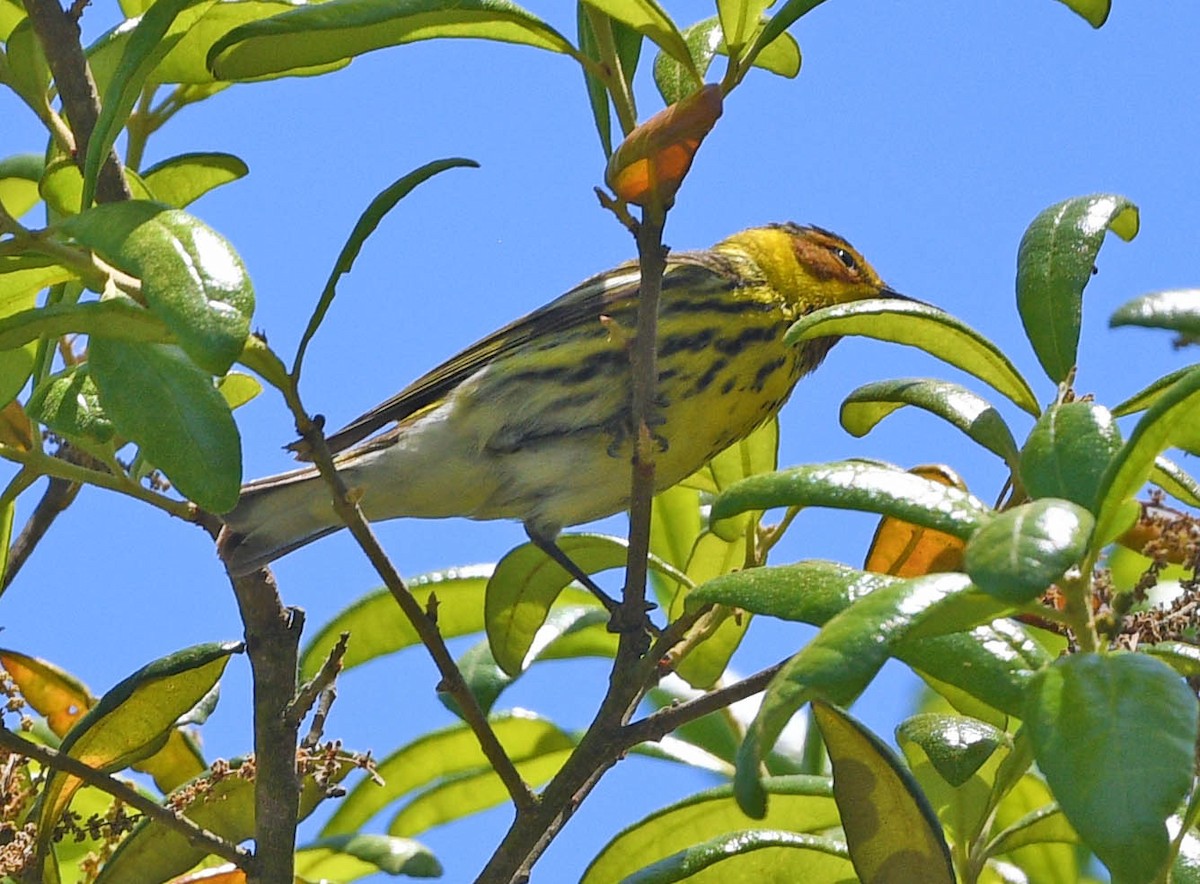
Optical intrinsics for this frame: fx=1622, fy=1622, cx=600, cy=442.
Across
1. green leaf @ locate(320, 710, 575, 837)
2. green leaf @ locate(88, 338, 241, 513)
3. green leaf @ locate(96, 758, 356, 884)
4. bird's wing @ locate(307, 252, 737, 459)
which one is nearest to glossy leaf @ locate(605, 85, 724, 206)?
green leaf @ locate(88, 338, 241, 513)

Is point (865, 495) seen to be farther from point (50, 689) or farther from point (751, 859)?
point (50, 689)

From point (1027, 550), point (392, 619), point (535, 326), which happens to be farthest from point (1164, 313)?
point (535, 326)

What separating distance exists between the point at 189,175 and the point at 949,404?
1331mm

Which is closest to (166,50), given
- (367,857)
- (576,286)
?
(367,857)

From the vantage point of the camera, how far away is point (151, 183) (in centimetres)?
257

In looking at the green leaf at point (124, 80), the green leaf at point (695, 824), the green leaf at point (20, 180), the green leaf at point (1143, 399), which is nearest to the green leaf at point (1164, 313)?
the green leaf at point (1143, 399)

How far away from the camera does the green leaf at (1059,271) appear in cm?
177

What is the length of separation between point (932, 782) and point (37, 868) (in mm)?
1223

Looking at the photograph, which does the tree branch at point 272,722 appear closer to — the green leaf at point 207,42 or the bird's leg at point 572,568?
the bird's leg at point 572,568

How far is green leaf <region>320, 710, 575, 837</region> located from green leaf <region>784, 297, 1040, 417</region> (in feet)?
4.36

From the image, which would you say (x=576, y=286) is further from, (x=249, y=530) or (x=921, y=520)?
(x=921, y=520)

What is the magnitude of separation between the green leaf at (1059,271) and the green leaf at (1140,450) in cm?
44

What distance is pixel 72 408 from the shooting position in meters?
2.04

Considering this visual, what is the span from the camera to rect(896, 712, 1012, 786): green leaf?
5.58ft
